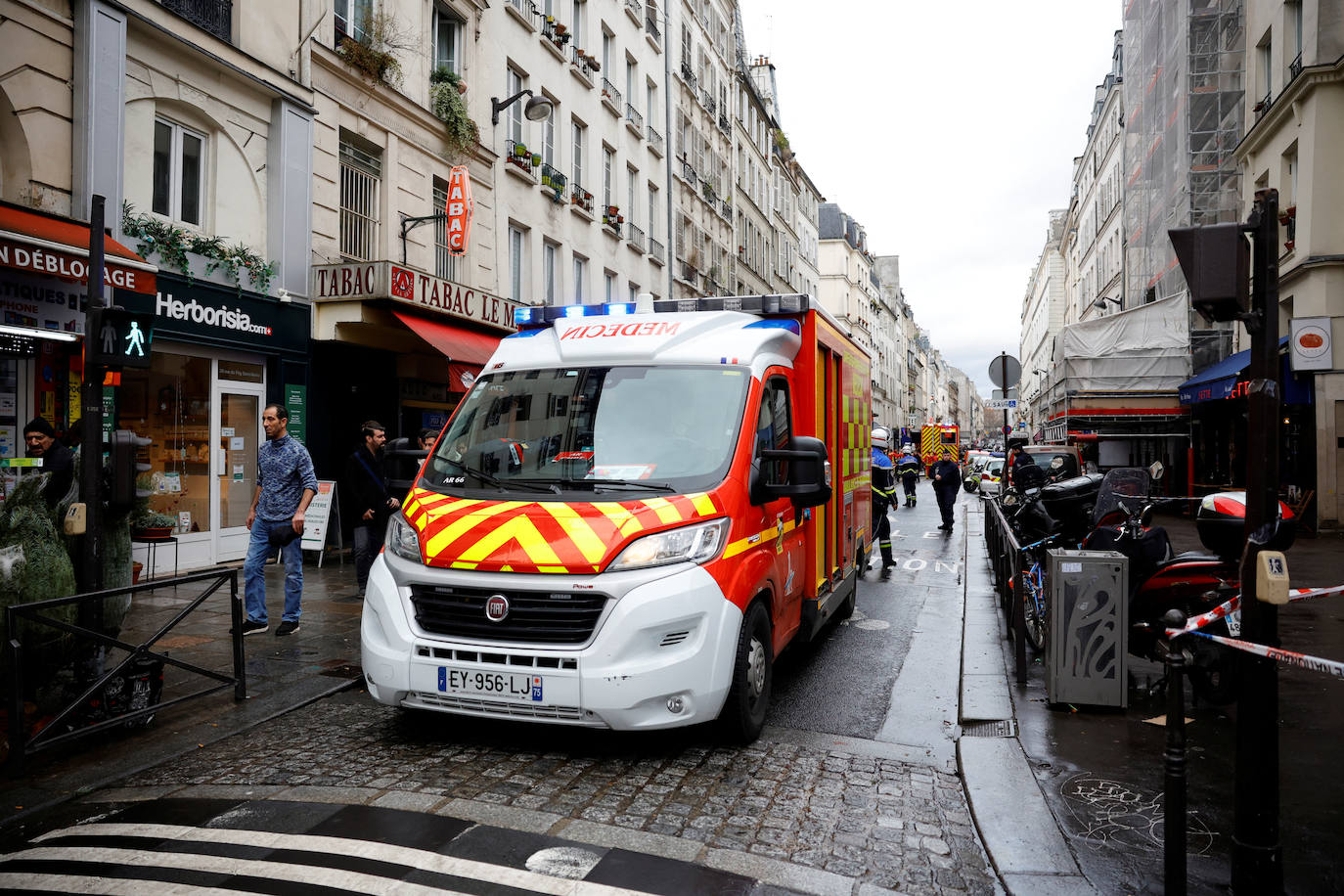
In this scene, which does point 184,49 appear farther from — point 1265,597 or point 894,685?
point 1265,597

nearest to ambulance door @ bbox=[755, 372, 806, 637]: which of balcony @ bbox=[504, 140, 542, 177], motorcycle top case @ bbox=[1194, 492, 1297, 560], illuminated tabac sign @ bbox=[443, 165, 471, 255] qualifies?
motorcycle top case @ bbox=[1194, 492, 1297, 560]

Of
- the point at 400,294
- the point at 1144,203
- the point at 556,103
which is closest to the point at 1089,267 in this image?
the point at 1144,203

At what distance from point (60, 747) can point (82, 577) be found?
0.92 meters

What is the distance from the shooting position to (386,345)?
1457 cm

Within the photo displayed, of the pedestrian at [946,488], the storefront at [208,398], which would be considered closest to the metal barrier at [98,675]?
the storefront at [208,398]

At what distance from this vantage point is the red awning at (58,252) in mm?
8211

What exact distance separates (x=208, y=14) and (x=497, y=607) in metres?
10.9

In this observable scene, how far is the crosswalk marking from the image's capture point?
3.31m

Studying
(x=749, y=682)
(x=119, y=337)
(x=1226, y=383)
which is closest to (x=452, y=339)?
(x=119, y=337)

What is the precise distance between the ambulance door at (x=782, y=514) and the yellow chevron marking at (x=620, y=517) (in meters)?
1.02

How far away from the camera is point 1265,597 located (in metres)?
3.31

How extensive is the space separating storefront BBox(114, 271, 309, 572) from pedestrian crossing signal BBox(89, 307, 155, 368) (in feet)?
17.7

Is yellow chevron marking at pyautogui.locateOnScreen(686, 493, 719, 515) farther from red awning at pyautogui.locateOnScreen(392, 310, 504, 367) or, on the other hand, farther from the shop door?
red awning at pyautogui.locateOnScreen(392, 310, 504, 367)

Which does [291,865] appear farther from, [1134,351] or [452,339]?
[1134,351]
